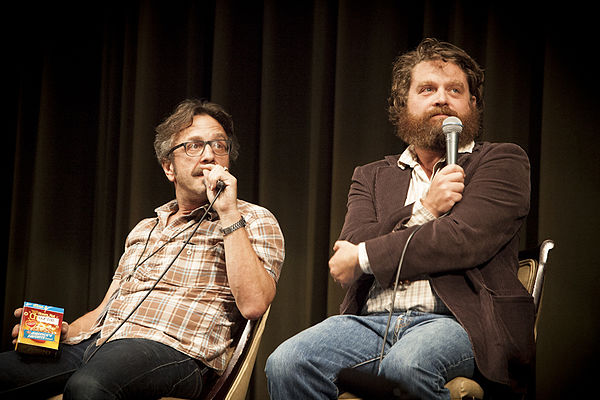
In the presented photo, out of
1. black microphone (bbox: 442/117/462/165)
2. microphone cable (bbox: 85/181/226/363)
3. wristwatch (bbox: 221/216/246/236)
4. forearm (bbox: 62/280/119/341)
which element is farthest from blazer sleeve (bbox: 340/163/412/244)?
forearm (bbox: 62/280/119/341)

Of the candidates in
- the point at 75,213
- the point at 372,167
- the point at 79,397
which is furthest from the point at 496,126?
the point at 75,213

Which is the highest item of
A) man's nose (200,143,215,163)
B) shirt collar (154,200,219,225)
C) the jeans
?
man's nose (200,143,215,163)

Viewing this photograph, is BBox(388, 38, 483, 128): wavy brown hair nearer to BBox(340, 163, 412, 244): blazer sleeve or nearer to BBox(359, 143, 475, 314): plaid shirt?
BBox(340, 163, 412, 244): blazer sleeve

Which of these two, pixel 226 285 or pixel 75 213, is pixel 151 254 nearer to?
pixel 226 285

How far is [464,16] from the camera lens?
2.73 m

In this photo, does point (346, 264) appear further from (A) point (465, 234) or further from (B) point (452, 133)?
(B) point (452, 133)

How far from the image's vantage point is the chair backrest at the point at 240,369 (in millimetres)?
1902

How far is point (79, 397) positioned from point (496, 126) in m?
1.83

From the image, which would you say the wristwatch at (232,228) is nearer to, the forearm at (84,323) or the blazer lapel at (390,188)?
the blazer lapel at (390,188)

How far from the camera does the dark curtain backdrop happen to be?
8.18 feet

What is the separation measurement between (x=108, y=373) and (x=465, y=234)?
3.33 ft

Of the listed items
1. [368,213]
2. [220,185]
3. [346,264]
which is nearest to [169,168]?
[220,185]

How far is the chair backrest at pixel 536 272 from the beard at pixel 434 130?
41cm

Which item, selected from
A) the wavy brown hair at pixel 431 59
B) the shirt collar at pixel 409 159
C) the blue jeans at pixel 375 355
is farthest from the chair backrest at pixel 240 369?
the wavy brown hair at pixel 431 59
